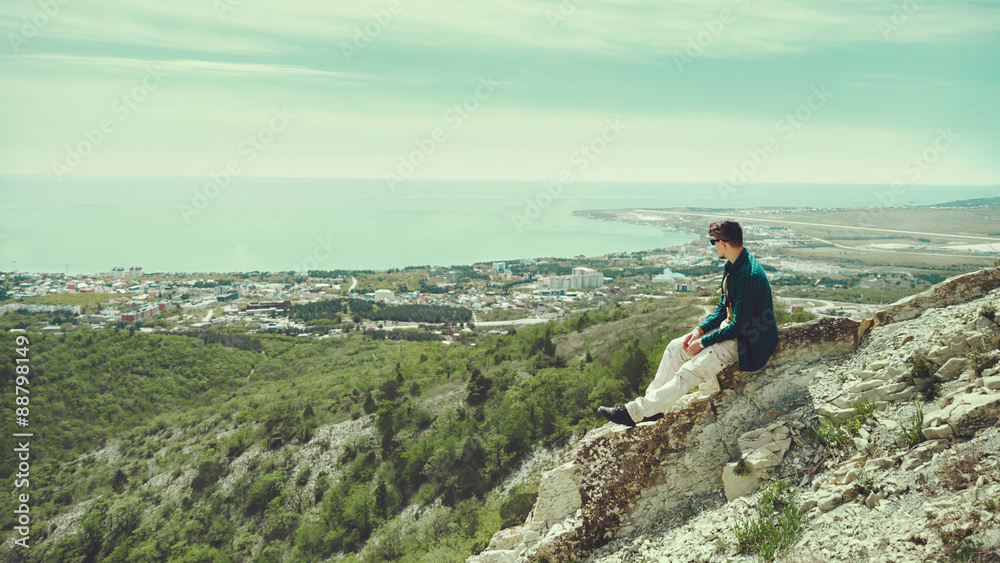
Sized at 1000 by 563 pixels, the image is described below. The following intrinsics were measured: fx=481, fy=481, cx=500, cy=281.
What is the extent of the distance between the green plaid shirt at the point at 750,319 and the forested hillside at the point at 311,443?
12373mm

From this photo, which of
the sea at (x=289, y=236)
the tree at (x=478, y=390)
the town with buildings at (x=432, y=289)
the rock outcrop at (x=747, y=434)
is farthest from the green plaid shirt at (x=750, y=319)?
the sea at (x=289, y=236)

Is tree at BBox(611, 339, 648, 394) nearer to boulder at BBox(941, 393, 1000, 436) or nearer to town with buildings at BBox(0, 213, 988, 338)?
boulder at BBox(941, 393, 1000, 436)

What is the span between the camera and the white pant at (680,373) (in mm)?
4980

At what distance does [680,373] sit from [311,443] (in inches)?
1054

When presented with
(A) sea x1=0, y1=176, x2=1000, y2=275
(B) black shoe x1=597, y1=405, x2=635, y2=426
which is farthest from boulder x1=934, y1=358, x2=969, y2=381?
(A) sea x1=0, y1=176, x2=1000, y2=275

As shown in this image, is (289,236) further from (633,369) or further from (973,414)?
(973,414)

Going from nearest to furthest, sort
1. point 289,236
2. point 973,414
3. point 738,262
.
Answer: point 973,414, point 738,262, point 289,236

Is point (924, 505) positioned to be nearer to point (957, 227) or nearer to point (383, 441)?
point (383, 441)

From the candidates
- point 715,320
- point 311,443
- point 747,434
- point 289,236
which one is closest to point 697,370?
point 715,320

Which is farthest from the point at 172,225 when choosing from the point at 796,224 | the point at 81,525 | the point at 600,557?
the point at 600,557

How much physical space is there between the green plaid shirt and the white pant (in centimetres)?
10

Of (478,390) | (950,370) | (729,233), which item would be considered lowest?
(478,390)

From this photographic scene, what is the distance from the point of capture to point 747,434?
4.94 metres

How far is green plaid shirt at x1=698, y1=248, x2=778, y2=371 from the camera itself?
487 cm
